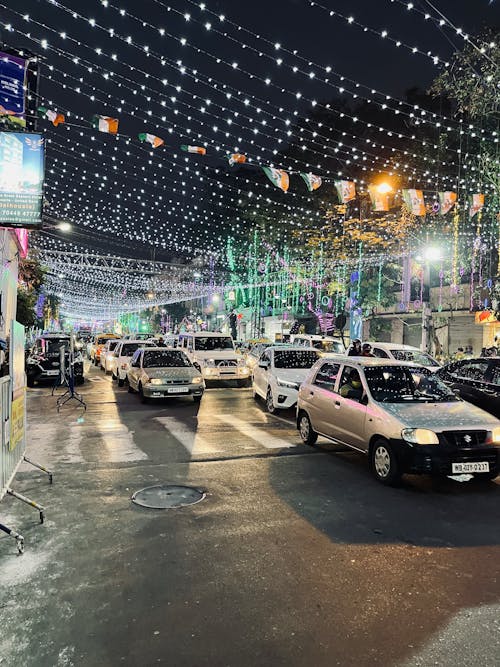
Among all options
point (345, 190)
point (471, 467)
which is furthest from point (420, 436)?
point (345, 190)

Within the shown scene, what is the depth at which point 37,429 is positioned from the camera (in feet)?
34.1

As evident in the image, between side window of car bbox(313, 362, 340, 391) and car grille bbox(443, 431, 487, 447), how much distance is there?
228 cm

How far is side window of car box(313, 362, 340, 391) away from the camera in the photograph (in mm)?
8398

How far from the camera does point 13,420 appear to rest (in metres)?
5.33

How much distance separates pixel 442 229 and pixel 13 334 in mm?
23467

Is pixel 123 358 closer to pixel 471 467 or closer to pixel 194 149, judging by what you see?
pixel 194 149

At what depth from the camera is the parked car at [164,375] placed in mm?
13680

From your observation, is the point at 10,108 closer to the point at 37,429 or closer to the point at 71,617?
the point at 37,429

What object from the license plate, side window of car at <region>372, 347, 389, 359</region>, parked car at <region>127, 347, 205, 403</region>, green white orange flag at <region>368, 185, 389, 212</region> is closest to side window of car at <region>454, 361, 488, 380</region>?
side window of car at <region>372, 347, 389, 359</region>

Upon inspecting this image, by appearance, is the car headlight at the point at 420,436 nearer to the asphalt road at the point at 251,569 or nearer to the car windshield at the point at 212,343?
the asphalt road at the point at 251,569

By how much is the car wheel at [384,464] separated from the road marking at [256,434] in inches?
87.7

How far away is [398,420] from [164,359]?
31.9 ft

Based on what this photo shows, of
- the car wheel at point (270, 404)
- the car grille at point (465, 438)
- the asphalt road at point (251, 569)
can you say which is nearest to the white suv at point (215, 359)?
the car wheel at point (270, 404)

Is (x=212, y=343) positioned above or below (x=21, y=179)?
below
